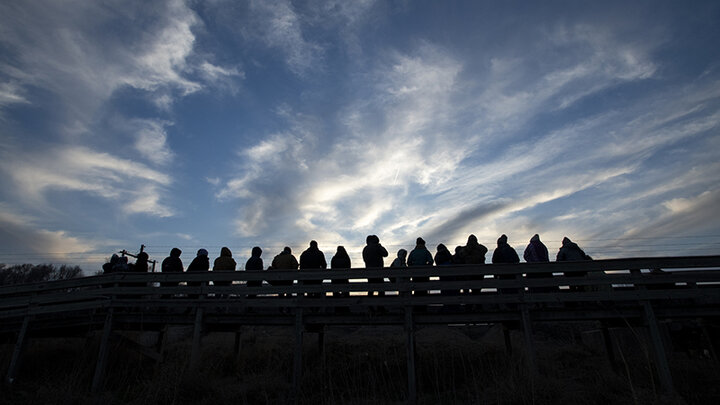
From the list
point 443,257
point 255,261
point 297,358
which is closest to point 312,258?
point 255,261

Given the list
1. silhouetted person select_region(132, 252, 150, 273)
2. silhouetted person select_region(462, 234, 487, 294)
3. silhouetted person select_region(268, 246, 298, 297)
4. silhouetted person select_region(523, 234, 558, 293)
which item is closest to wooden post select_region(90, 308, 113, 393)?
silhouetted person select_region(132, 252, 150, 273)

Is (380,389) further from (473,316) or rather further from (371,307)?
(473,316)

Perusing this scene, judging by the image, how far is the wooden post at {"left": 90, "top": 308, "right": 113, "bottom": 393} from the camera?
9555mm

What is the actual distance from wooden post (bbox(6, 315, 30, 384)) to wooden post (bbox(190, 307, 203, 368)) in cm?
457

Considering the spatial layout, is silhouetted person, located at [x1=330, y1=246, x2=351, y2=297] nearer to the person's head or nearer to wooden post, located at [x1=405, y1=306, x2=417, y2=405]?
wooden post, located at [x1=405, y1=306, x2=417, y2=405]

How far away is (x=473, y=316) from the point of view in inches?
362

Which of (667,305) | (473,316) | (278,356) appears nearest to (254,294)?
(278,356)

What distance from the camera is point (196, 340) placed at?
31.7ft

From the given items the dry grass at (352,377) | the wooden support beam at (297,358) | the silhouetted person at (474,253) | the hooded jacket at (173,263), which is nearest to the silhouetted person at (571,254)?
the silhouetted person at (474,253)

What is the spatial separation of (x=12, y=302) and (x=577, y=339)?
67.3 feet

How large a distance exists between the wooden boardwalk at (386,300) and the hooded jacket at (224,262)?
59 centimetres

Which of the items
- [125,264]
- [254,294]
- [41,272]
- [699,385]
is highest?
[41,272]

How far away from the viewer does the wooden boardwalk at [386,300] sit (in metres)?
8.68

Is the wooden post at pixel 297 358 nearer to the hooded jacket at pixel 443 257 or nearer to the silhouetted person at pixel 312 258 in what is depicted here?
the silhouetted person at pixel 312 258
